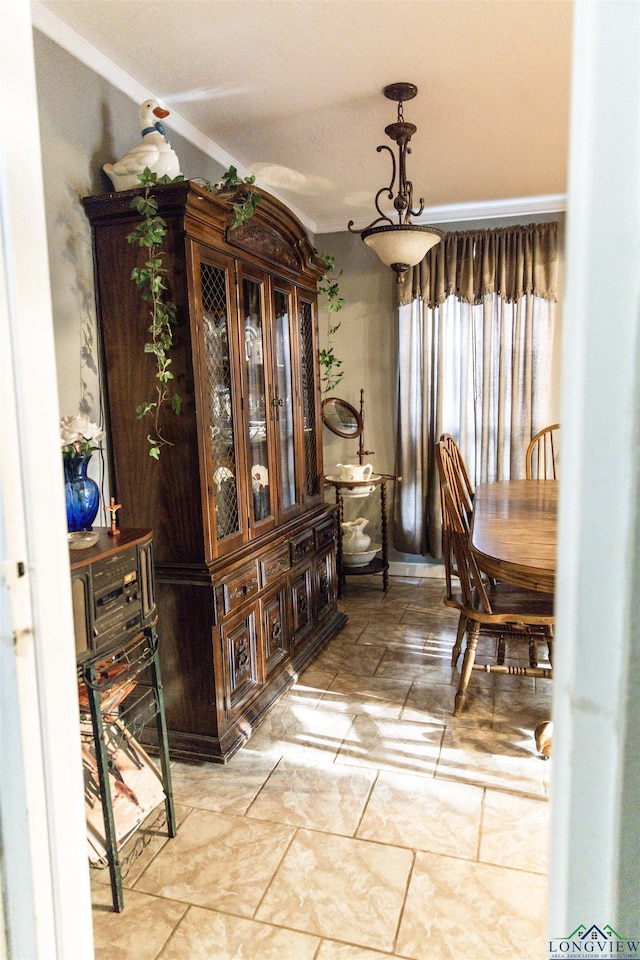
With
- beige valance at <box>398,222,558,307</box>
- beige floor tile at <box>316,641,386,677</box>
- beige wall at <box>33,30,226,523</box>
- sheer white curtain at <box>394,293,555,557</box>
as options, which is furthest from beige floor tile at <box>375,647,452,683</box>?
beige valance at <box>398,222,558,307</box>

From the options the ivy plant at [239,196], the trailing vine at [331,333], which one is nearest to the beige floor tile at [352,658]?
the trailing vine at [331,333]

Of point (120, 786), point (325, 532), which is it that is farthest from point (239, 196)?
point (120, 786)

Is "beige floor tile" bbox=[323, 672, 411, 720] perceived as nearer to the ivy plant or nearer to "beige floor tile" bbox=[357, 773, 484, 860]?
"beige floor tile" bbox=[357, 773, 484, 860]

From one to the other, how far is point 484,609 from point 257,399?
1301 millimetres

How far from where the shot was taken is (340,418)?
4.84 m

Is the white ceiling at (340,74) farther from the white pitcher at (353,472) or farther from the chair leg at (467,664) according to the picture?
the chair leg at (467,664)

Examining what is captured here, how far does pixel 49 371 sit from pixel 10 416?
0.11 metres

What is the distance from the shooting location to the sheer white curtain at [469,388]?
14.3 ft

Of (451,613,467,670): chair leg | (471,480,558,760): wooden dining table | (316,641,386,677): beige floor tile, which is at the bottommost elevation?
(316,641,386,677): beige floor tile

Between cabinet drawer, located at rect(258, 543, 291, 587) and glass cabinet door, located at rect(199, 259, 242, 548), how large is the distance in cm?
24

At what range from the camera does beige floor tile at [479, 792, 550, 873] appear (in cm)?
193

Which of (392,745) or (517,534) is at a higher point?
(517,534)

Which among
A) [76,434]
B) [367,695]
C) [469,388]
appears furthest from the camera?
[469,388]

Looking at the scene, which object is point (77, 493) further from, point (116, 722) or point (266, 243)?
point (266, 243)
